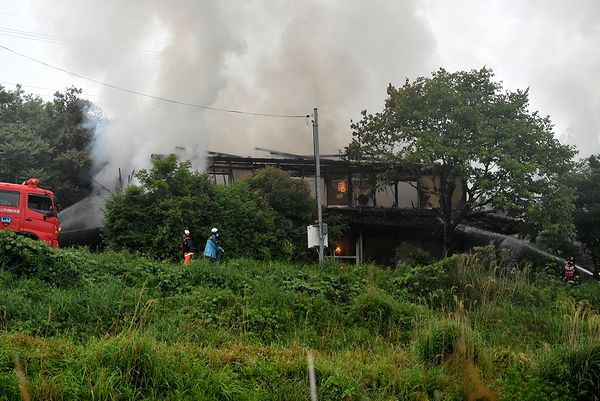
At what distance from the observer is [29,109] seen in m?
29.8

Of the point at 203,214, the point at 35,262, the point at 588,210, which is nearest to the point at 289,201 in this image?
the point at 203,214

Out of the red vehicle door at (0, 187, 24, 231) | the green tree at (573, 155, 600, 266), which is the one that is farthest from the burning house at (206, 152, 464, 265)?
the red vehicle door at (0, 187, 24, 231)

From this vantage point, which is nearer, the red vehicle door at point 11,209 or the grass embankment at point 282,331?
the grass embankment at point 282,331

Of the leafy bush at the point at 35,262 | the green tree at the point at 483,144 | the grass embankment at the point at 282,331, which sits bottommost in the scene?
the grass embankment at the point at 282,331

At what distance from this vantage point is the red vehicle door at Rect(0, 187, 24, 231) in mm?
17750

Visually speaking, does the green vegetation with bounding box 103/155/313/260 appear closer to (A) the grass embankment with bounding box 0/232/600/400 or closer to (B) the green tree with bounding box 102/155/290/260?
(B) the green tree with bounding box 102/155/290/260

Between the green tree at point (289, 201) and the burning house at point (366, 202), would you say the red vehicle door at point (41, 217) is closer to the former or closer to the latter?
the green tree at point (289, 201)

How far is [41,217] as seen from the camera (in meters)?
18.6

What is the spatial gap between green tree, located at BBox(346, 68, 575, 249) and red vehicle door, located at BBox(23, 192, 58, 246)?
44.3 feet

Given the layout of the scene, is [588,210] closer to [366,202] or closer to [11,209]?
[366,202]

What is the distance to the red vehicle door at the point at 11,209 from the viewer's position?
17.8m

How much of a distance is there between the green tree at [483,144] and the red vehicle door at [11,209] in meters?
14.3

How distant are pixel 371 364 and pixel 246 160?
19631 millimetres

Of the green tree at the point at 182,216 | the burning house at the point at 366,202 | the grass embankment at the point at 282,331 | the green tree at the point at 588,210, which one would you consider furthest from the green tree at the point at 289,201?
the green tree at the point at 588,210
